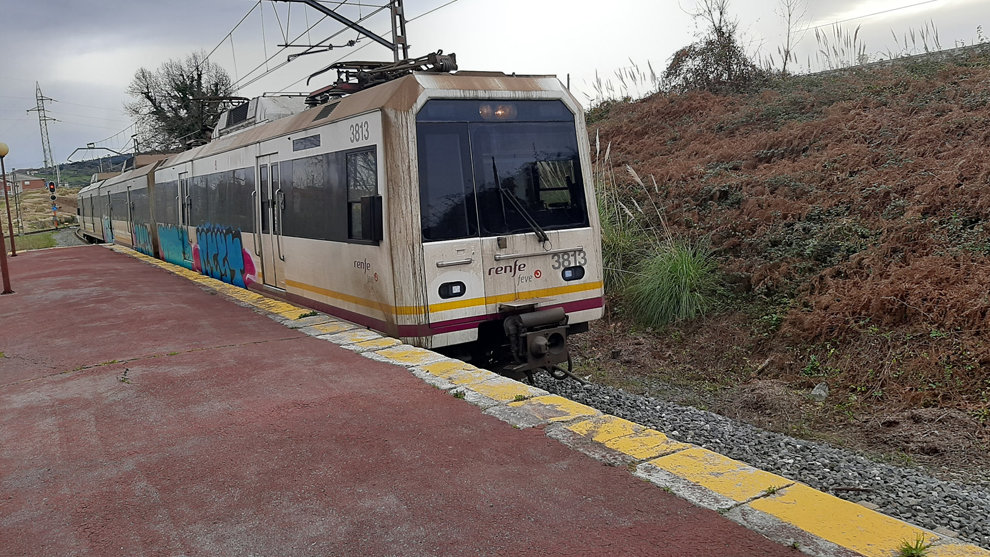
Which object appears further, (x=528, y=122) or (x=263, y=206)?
(x=263, y=206)

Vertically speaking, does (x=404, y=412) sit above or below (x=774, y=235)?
below

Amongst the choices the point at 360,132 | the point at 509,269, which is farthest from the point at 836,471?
the point at 360,132

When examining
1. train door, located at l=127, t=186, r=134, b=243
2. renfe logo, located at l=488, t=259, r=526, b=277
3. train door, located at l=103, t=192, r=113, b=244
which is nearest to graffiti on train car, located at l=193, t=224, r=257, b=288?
renfe logo, located at l=488, t=259, r=526, b=277

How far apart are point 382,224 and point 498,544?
403 cm

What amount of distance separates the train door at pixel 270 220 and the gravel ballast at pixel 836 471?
4810 millimetres

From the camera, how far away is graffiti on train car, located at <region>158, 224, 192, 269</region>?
15.7 meters

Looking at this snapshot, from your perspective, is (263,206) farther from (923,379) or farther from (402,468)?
(923,379)

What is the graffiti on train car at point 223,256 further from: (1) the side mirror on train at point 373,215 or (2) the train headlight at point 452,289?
(2) the train headlight at point 452,289

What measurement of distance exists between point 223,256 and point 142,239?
10.4m

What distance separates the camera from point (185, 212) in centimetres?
Answer: 1504

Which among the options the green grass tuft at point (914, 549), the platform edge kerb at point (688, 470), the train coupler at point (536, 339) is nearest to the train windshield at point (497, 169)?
the train coupler at point (536, 339)

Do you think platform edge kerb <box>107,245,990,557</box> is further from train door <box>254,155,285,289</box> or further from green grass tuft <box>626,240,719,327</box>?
green grass tuft <box>626,240,719,327</box>

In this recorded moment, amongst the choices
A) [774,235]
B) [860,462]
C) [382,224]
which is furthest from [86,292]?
[860,462]

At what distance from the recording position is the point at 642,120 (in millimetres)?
18766
